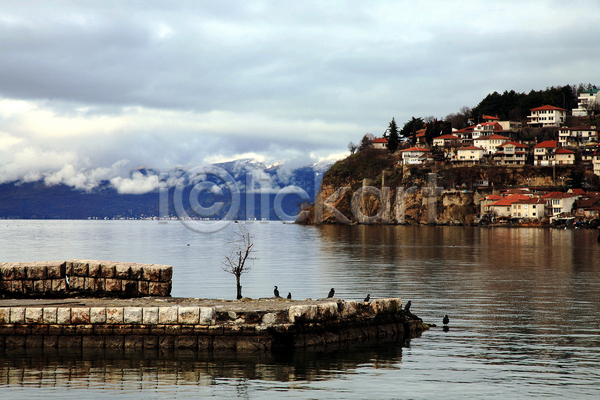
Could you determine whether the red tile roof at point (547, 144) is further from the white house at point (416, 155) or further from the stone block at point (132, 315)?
the stone block at point (132, 315)

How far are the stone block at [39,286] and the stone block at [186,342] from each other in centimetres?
736

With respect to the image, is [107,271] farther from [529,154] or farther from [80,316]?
[529,154]

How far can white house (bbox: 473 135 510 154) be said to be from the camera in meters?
176

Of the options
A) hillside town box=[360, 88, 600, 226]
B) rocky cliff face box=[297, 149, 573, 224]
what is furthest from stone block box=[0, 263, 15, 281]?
rocky cliff face box=[297, 149, 573, 224]

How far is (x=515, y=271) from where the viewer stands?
46.5m

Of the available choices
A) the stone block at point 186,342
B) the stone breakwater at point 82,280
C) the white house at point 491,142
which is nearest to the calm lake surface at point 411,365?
the stone block at point 186,342

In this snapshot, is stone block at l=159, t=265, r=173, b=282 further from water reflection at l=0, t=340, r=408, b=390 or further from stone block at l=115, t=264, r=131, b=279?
water reflection at l=0, t=340, r=408, b=390

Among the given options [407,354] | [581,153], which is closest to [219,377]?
[407,354]

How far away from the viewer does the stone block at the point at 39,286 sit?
75.0ft

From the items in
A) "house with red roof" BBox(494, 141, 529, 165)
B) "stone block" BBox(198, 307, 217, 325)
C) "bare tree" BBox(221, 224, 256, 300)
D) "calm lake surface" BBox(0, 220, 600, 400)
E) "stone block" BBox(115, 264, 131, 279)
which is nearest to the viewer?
"calm lake surface" BBox(0, 220, 600, 400)

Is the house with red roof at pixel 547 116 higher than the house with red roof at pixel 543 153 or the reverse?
higher

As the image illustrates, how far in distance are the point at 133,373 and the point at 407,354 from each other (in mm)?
8915

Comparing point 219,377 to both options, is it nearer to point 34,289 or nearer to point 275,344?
point 275,344

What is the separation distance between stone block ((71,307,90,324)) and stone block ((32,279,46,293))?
450 centimetres
